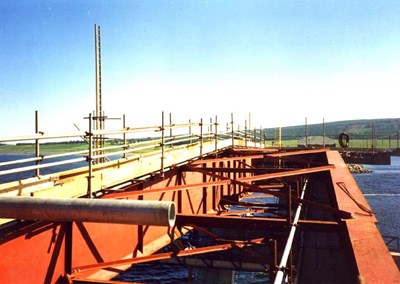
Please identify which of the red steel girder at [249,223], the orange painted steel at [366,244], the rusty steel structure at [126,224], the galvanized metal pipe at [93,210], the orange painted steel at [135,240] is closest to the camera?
the galvanized metal pipe at [93,210]

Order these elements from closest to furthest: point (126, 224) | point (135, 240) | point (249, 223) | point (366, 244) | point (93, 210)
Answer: point (93, 210), point (126, 224), point (366, 244), point (249, 223), point (135, 240)

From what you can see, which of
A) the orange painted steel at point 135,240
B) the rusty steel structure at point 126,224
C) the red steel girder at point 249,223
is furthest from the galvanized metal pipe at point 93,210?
the red steel girder at point 249,223

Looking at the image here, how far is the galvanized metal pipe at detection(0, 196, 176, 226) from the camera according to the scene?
11.2 feet

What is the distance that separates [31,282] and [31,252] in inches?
18.3

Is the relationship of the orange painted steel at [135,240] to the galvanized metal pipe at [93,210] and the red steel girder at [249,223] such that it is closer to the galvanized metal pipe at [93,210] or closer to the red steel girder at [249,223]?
the red steel girder at [249,223]

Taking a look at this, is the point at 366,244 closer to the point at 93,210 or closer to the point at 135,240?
the point at 93,210

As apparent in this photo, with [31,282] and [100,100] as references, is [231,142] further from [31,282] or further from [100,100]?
[31,282]

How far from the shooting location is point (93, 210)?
3.74 meters

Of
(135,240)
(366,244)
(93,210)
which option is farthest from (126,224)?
(135,240)

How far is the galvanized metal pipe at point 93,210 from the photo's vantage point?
3.41m

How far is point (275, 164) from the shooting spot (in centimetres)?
2738

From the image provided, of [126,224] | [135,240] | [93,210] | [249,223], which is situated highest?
[93,210]

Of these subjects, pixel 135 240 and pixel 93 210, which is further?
pixel 135 240

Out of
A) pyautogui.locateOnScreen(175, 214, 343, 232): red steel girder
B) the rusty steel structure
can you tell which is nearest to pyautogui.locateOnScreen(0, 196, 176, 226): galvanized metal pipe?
the rusty steel structure
